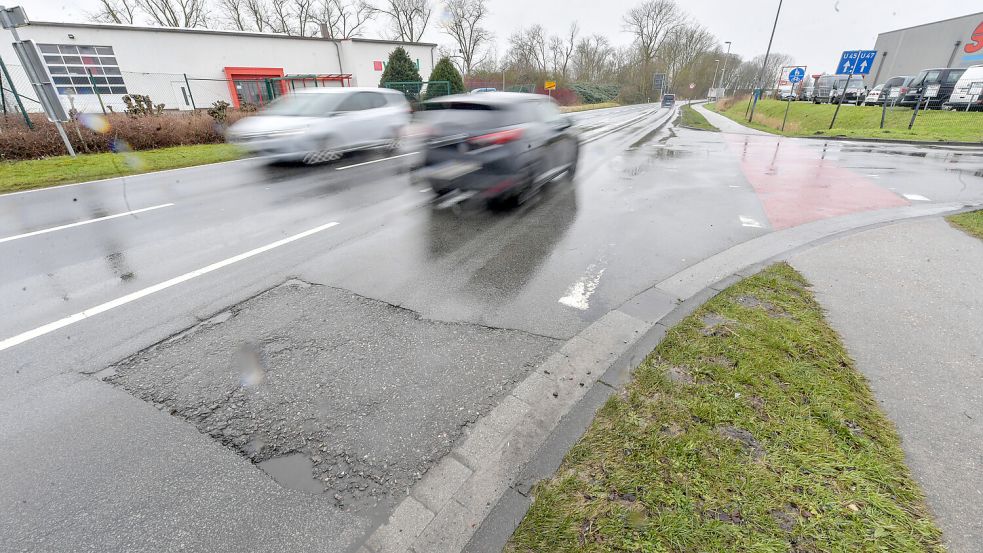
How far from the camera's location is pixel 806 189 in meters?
8.62

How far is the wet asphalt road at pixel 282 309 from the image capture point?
2164 millimetres

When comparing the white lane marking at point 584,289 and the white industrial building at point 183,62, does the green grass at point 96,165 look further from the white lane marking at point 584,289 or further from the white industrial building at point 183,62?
the white lane marking at point 584,289

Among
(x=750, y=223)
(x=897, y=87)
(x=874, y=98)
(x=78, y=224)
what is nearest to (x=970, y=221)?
(x=750, y=223)

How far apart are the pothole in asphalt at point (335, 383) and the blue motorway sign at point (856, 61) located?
2207 centimetres

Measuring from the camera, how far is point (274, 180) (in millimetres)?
9016

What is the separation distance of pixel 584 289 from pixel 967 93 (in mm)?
31817

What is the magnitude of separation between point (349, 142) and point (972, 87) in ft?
103

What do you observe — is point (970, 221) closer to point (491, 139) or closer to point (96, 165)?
point (491, 139)

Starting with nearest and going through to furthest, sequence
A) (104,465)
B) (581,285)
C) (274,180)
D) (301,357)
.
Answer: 1. (104,465)
2. (301,357)
3. (581,285)
4. (274,180)

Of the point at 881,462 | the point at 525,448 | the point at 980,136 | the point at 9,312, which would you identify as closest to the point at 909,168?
the point at 980,136

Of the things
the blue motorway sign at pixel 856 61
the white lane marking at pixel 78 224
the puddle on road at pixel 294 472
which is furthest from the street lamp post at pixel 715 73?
the puddle on road at pixel 294 472

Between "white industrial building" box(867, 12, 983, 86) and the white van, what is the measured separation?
7.58 metres

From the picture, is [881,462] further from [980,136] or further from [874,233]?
[980,136]

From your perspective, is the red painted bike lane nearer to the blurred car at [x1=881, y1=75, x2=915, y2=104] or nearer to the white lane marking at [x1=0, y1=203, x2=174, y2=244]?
the white lane marking at [x1=0, y1=203, x2=174, y2=244]
